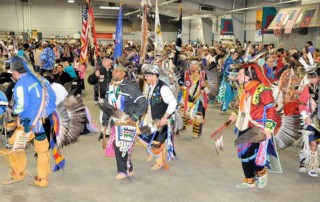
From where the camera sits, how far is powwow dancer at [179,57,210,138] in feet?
18.0

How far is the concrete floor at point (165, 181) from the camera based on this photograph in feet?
11.4

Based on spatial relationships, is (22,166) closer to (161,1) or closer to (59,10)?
(161,1)

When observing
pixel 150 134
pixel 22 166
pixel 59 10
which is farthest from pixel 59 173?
pixel 59 10

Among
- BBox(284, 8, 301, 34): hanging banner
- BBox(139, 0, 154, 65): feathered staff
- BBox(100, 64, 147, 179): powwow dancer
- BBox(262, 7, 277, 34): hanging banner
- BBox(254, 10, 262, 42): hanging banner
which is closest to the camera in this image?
BBox(100, 64, 147, 179): powwow dancer

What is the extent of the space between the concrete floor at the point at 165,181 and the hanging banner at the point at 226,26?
15.9 meters

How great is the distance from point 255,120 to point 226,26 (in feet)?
57.6

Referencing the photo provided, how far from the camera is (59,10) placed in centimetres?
2719

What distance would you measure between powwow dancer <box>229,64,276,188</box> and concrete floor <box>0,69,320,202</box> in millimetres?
315

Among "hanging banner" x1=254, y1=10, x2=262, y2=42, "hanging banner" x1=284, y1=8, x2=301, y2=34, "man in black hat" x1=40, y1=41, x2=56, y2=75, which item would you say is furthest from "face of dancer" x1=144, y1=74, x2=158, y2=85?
"hanging banner" x1=254, y1=10, x2=262, y2=42

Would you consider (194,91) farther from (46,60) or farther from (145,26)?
(46,60)

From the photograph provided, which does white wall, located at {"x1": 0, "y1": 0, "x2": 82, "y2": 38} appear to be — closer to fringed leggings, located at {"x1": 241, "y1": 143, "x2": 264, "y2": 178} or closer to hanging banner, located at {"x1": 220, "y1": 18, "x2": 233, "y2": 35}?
hanging banner, located at {"x1": 220, "y1": 18, "x2": 233, "y2": 35}

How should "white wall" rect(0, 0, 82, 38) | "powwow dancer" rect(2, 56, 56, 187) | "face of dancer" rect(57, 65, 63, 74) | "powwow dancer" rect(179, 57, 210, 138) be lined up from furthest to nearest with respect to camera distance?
"white wall" rect(0, 0, 82, 38) → "face of dancer" rect(57, 65, 63, 74) → "powwow dancer" rect(179, 57, 210, 138) → "powwow dancer" rect(2, 56, 56, 187)

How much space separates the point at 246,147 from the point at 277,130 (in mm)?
465

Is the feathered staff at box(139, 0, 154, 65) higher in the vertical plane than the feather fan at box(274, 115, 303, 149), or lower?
higher
